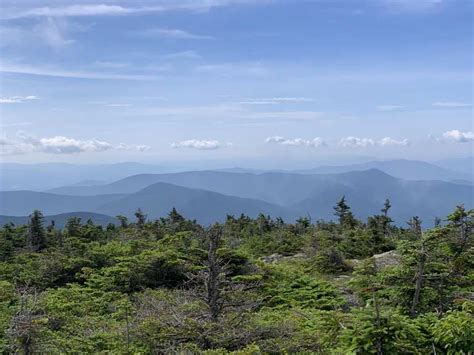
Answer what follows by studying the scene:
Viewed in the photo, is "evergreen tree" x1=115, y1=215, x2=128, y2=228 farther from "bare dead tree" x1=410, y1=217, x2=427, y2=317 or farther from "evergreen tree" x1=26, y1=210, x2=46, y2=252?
"bare dead tree" x1=410, y1=217, x2=427, y2=317

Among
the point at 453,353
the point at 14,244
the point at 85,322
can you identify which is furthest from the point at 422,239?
the point at 14,244

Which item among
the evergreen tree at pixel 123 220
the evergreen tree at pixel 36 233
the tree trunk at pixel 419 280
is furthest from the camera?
the evergreen tree at pixel 123 220

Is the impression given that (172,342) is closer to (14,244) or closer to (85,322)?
(85,322)

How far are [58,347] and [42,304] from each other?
4.26m

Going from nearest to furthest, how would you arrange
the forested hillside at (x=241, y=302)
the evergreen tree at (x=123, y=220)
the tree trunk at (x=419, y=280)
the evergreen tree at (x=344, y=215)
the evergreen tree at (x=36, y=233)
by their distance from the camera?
the forested hillside at (x=241, y=302) → the tree trunk at (x=419, y=280) → the evergreen tree at (x=36, y=233) → the evergreen tree at (x=344, y=215) → the evergreen tree at (x=123, y=220)

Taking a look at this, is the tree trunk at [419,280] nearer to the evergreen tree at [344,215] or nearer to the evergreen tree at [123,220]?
the evergreen tree at [344,215]

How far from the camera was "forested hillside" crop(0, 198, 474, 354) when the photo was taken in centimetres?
776

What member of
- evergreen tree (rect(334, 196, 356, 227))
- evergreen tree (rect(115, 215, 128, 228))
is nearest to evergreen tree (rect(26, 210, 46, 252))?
evergreen tree (rect(115, 215, 128, 228))

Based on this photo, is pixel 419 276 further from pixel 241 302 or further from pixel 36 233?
pixel 36 233

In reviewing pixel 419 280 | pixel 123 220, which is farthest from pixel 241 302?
pixel 123 220

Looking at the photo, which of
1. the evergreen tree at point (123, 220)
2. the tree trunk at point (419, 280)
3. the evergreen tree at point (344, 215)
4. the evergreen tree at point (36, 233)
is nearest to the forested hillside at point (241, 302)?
the tree trunk at point (419, 280)

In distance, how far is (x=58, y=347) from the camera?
30.9ft

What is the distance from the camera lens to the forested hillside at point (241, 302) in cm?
776

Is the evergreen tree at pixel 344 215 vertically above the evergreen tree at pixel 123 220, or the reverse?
the evergreen tree at pixel 344 215
